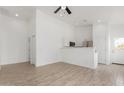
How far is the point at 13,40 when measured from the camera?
6.92 metres

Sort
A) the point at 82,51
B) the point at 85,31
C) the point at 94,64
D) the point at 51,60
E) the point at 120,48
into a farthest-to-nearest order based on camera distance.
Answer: the point at 85,31, the point at 120,48, the point at 51,60, the point at 82,51, the point at 94,64

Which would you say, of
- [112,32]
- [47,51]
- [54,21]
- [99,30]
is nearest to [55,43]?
[47,51]

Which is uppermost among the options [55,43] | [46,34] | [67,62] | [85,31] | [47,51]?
[85,31]

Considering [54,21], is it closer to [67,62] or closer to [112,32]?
[67,62]

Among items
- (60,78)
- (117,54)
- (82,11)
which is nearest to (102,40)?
(117,54)

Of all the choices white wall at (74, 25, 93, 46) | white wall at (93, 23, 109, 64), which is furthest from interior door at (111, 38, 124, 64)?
white wall at (74, 25, 93, 46)

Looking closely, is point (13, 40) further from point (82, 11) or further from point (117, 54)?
point (117, 54)

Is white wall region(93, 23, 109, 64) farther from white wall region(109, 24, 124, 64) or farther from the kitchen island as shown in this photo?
the kitchen island

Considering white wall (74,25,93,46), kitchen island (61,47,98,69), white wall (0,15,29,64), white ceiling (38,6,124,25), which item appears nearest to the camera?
white ceiling (38,6,124,25)

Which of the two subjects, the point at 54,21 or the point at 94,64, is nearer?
the point at 94,64

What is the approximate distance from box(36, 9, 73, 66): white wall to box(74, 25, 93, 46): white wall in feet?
5.51

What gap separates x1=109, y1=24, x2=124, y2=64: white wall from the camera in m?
7.45

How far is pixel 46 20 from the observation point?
6301 millimetres

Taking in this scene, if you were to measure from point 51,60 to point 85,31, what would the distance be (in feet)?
14.7
